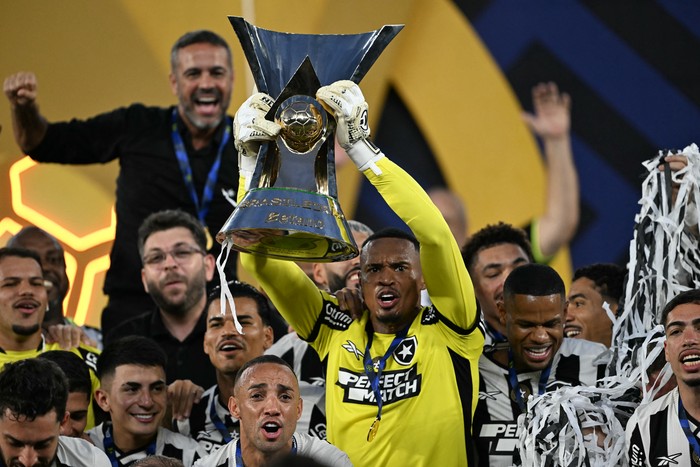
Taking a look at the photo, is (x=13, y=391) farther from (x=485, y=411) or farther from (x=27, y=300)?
(x=485, y=411)

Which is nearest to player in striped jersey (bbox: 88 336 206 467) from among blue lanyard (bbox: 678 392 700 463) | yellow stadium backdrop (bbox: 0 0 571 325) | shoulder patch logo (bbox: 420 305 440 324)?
shoulder patch logo (bbox: 420 305 440 324)

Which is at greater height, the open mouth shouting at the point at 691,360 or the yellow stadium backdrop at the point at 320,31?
the yellow stadium backdrop at the point at 320,31

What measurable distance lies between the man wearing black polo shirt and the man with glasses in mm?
353

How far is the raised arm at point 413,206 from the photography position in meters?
3.95

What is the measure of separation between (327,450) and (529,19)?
156 inches

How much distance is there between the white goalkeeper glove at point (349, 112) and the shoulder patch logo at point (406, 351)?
79 cm

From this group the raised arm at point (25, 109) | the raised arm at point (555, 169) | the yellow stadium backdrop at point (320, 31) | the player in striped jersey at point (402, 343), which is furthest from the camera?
the yellow stadium backdrop at point (320, 31)

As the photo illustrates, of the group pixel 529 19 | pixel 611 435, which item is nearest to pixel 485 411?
pixel 611 435

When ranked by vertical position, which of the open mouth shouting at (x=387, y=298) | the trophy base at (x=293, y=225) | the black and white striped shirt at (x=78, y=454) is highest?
the trophy base at (x=293, y=225)

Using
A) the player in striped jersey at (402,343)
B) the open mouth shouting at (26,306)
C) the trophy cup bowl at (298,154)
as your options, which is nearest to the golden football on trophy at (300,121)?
the trophy cup bowl at (298,154)

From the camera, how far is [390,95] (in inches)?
309

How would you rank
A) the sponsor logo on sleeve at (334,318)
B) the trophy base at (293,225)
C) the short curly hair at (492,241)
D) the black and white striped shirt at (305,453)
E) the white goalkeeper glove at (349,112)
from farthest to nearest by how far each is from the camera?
the short curly hair at (492,241) < the sponsor logo on sleeve at (334,318) < the black and white striped shirt at (305,453) < the white goalkeeper glove at (349,112) < the trophy base at (293,225)

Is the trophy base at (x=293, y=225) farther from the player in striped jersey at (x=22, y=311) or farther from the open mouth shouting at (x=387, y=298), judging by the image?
the player in striped jersey at (x=22, y=311)

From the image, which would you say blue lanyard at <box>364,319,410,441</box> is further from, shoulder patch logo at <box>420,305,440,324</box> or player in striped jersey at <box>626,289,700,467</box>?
player in striped jersey at <box>626,289,700,467</box>
